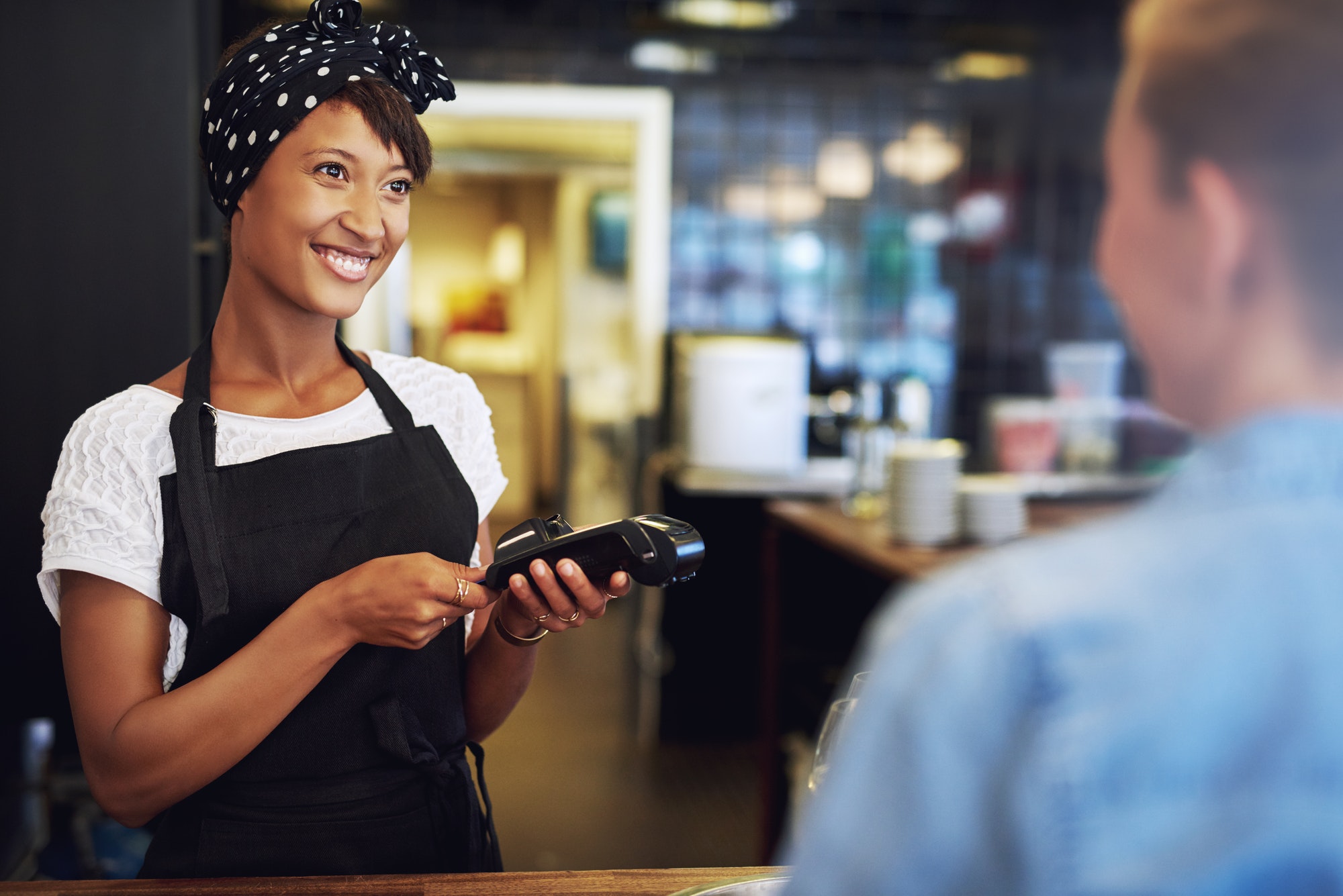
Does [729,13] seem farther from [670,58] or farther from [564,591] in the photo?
[564,591]

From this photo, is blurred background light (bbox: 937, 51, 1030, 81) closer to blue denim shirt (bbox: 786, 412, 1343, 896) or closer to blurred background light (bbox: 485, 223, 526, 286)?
blue denim shirt (bbox: 786, 412, 1343, 896)

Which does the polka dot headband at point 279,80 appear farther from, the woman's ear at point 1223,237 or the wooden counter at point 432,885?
the woman's ear at point 1223,237

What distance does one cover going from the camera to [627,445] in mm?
5238

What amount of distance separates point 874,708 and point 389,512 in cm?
82

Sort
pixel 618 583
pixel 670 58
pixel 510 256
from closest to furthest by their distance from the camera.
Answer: pixel 618 583 < pixel 670 58 < pixel 510 256

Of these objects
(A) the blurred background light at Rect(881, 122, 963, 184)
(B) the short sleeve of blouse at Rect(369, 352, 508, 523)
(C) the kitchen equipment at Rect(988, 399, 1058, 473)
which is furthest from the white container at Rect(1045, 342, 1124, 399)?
(B) the short sleeve of blouse at Rect(369, 352, 508, 523)

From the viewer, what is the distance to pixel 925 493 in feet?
8.21

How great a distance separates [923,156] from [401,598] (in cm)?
413

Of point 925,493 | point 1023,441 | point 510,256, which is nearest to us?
point 925,493

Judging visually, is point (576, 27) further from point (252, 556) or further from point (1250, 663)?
point (1250, 663)

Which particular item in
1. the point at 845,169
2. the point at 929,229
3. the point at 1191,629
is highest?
the point at 845,169

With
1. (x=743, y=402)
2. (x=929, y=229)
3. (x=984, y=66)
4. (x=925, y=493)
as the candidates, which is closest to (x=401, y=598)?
(x=925, y=493)

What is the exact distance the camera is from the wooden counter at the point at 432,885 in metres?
0.91

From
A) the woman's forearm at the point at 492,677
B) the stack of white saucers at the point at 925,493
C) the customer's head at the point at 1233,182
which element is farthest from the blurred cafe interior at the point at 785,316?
the customer's head at the point at 1233,182
